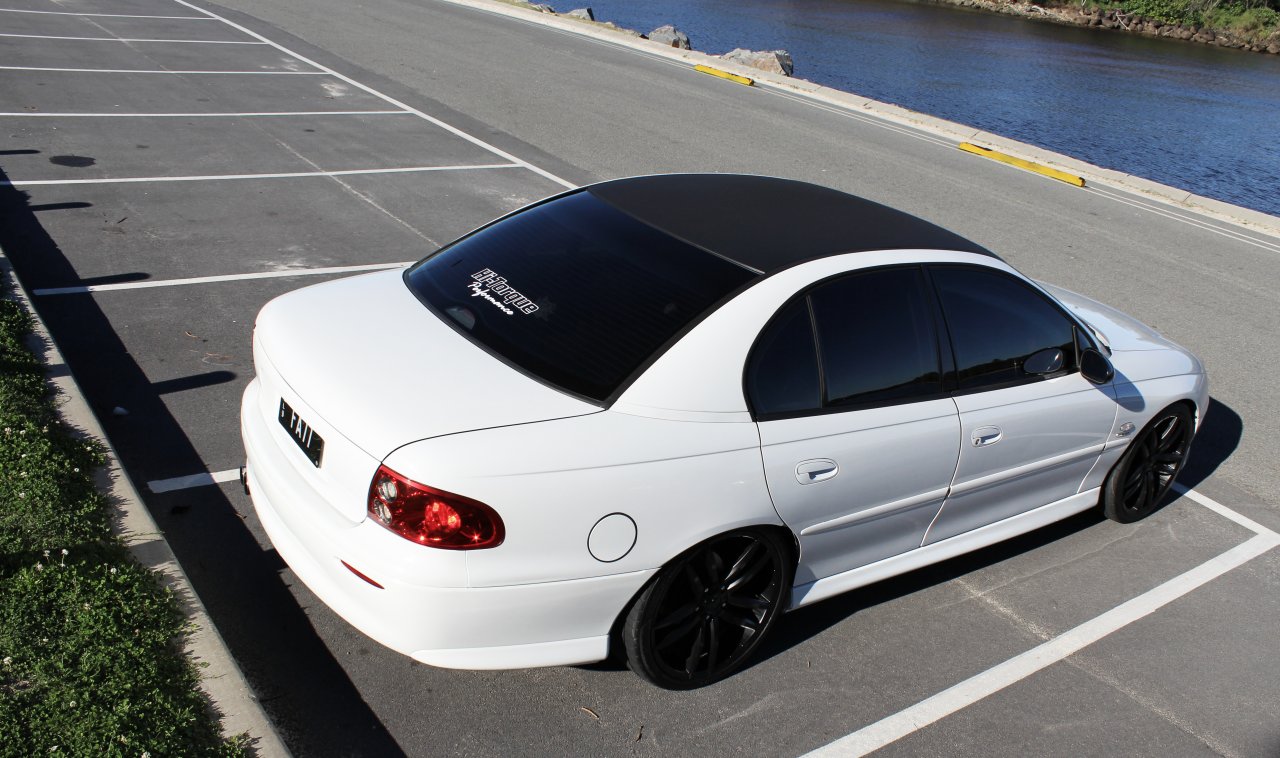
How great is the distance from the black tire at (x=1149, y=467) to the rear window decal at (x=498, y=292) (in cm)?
338

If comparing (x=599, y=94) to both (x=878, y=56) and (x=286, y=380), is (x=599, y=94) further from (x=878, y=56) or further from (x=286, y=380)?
(x=878, y=56)

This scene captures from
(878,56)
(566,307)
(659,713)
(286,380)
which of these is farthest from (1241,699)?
(878,56)

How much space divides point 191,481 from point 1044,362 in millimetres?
3987

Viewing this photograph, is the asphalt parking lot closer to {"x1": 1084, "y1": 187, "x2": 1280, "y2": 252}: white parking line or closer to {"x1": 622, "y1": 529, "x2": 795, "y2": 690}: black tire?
{"x1": 622, "y1": 529, "x2": 795, "y2": 690}: black tire

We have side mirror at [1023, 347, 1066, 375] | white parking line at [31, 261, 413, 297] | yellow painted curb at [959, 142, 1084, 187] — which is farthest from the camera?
yellow painted curb at [959, 142, 1084, 187]

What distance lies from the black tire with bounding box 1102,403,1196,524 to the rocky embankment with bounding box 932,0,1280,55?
56263 millimetres

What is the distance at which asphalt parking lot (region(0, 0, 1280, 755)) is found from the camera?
386 centimetres

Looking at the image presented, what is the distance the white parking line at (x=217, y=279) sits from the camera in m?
7.07

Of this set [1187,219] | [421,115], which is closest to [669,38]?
[421,115]

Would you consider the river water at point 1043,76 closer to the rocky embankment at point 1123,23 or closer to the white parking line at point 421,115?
the rocky embankment at point 1123,23

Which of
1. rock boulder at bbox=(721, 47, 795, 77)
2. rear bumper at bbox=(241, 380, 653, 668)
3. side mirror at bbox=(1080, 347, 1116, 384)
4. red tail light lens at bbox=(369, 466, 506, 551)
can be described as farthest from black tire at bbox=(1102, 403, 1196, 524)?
rock boulder at bbox=(721, 47, 795, 77)

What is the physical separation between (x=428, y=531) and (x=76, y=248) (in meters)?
5.96

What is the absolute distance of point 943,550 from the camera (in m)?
4.79

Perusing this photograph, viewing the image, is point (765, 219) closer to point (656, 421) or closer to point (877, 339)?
point (877, 339)
